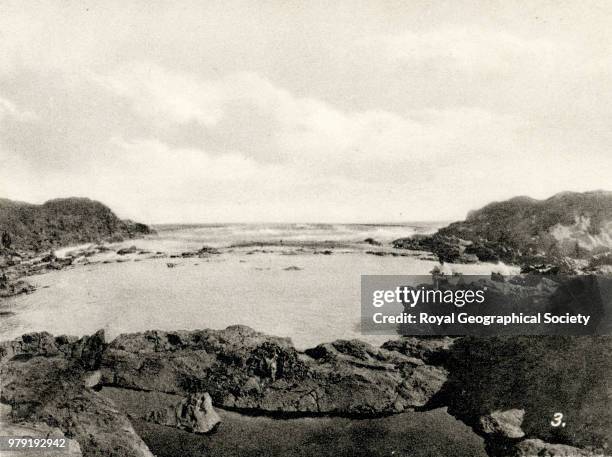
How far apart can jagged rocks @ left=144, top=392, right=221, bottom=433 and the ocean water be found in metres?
2.26

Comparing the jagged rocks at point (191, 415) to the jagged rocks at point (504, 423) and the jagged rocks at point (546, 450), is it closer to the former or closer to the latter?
the jagged rocks at point (504, 423)

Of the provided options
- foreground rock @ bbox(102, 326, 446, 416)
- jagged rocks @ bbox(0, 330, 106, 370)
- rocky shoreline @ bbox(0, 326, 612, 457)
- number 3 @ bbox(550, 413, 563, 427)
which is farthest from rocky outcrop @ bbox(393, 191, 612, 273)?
jagged rocks @ bbox(0, 330, 106, 370)

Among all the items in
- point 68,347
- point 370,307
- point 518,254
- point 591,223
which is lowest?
point 68,347

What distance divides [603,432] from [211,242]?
1145 cm

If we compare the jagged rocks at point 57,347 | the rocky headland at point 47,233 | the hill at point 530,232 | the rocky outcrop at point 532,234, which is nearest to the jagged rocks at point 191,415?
the jagged rocks at point 57,347

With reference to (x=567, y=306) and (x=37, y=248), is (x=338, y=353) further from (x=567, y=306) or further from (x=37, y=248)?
(x=37, y=248)

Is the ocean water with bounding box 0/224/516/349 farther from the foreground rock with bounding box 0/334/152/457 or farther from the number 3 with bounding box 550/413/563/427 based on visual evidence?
the number 3 with bounding box 550/413/563/427

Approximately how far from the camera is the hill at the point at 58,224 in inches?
465

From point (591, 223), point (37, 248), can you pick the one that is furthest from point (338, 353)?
point (37, 248)

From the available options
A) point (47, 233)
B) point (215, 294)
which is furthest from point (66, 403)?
point (47, 233)

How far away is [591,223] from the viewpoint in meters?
11.4

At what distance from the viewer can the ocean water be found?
9586mm

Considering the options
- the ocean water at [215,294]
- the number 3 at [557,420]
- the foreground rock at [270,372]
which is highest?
the ocean water at [215,294]

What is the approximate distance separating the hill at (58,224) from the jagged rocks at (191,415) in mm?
6610
